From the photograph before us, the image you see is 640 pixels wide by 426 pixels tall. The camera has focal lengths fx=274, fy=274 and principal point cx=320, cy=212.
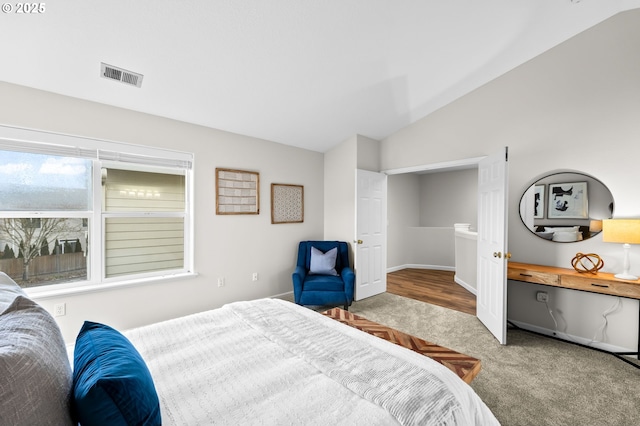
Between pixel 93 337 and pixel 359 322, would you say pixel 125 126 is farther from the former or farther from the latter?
pixel 359 322

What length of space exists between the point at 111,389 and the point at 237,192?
3.07m

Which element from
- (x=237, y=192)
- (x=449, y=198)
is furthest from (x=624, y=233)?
(x=449, y=198)

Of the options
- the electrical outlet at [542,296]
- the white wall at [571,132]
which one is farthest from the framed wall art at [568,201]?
the electrical outlet at [542,296]

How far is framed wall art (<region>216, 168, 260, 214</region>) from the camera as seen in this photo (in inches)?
138

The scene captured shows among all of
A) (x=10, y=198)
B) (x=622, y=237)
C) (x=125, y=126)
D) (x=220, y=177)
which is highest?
(x=125, y=126)

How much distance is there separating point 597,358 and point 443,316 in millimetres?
1367

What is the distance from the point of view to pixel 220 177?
350cm

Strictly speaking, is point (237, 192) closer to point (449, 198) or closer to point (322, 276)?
point (322, 276)

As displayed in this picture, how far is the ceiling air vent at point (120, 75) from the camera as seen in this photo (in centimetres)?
225

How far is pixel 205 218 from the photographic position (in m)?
3.39

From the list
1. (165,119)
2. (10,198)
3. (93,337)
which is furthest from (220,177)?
(93,337)

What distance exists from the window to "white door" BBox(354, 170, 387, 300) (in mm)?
2314

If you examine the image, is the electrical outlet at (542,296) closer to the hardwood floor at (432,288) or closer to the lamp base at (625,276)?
the lamp base at (625,276)

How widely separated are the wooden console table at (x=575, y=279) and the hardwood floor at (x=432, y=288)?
97 cm
